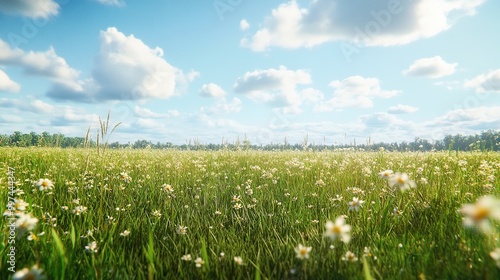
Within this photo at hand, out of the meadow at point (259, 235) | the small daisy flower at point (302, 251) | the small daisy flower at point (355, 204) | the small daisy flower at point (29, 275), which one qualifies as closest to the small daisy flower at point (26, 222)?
the meadow at point (259, 235)

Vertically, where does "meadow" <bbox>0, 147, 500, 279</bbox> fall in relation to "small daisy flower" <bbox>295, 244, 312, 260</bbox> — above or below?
below

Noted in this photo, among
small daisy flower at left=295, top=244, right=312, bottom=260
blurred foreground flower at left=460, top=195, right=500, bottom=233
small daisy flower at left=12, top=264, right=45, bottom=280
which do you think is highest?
blurred foreground flower at left=460, top=195, right=500, bottom=233

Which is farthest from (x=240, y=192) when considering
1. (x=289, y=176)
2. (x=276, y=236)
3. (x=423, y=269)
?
(x=423, y=269)

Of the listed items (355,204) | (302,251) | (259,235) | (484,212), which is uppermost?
(484,212)

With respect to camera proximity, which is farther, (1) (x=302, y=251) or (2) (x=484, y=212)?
(1) (x=302, y=251)

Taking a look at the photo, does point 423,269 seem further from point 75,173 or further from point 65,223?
point 75,173

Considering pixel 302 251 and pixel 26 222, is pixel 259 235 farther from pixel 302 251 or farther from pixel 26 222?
pixel 26 222

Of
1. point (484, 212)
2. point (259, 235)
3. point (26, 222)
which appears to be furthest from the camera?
point (259, 235)

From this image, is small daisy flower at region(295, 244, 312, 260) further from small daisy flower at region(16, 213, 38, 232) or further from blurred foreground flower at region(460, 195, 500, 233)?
small daisy flower at region(16, 213, 38, 232)

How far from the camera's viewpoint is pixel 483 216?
4.02ft

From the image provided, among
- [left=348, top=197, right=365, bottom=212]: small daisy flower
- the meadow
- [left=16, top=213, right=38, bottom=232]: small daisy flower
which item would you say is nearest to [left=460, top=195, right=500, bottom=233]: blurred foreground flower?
the meadow

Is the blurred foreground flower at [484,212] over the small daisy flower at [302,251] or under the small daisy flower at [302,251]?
over

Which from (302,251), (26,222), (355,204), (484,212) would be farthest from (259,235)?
(484,212)

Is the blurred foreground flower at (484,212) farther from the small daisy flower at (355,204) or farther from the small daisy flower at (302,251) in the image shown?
the small daisy flower at (355,204)
